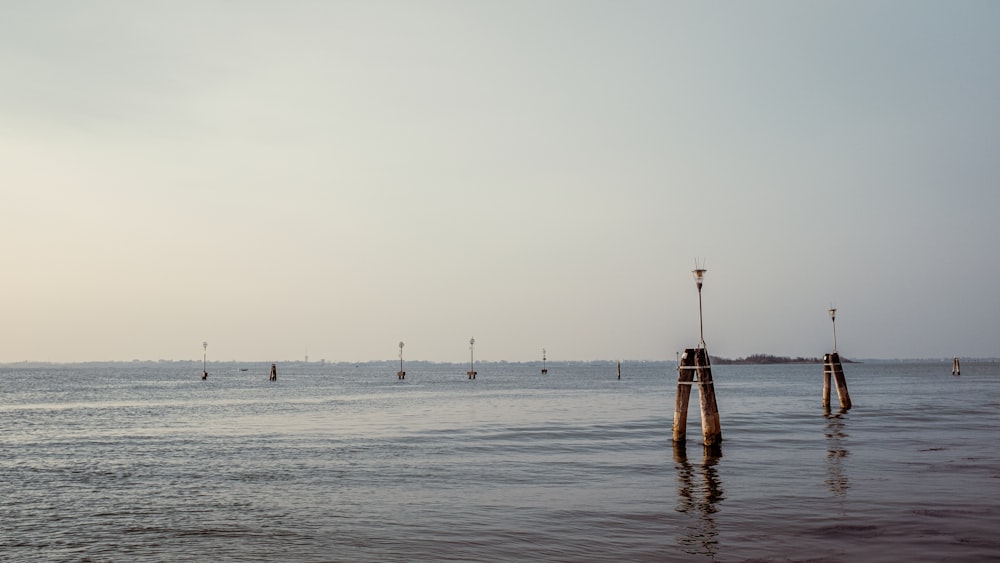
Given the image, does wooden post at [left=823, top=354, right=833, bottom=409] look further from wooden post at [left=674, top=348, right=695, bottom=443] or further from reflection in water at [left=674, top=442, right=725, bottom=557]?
reflection in water at [left=674, top=442, right=725, bottom=557]

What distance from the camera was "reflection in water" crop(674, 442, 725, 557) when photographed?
41.7ft

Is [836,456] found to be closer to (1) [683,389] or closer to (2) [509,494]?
(1) [683,389]

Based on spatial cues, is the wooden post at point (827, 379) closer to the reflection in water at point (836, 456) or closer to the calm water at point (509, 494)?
the reflection in water at point (836, 456)

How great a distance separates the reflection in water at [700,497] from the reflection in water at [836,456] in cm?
276

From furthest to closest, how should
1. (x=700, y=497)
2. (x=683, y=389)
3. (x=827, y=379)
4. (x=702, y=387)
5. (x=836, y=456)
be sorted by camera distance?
(x=827, y=379) < (x=683, y=389) < (x=702, y=387) < (x=836, y=456) < (x=700, y=497)

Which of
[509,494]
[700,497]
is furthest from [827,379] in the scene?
[509,494]

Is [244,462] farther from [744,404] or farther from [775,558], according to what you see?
[744,404]

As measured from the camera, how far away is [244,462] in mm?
24578

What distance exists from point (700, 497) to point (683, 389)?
31.2ft

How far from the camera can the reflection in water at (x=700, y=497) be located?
1270 centimetres

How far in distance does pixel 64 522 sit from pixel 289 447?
13896mm

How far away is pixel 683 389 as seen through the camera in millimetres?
26172

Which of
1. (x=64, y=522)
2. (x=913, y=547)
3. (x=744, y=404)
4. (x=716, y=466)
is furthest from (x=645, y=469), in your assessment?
(x=744, y=404)

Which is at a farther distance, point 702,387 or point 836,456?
point 702,387
